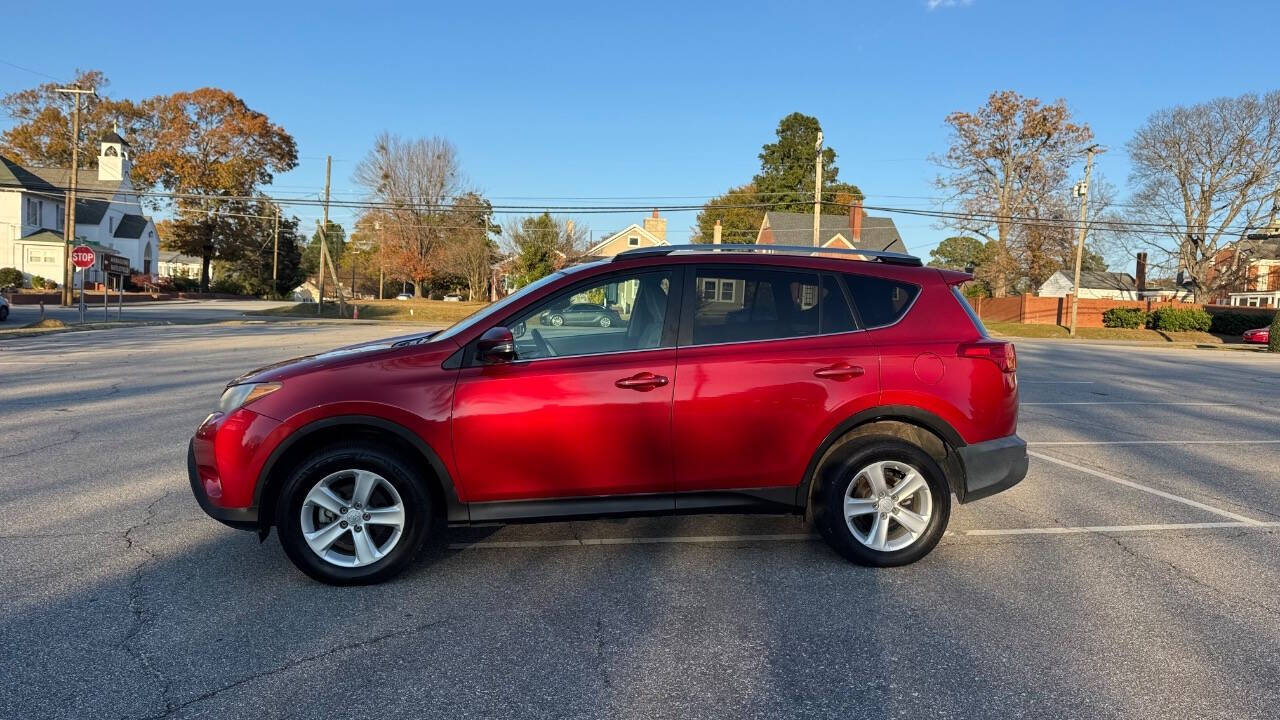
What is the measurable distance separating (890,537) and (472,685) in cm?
259


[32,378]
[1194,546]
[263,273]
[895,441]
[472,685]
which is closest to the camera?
[472,685]

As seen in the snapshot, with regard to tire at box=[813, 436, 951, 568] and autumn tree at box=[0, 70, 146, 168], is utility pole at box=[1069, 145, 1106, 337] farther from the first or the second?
autumn tree at box=[0, 70, 146, 168]

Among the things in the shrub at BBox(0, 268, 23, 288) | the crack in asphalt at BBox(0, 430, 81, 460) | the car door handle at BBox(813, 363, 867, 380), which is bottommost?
the crack in asphalt at BBox(0, 430, 81, 460)

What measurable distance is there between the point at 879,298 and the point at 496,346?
88.6 inches

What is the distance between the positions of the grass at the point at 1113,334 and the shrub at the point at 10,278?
173 ft

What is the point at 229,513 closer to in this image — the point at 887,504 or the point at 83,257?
the point at 887,504

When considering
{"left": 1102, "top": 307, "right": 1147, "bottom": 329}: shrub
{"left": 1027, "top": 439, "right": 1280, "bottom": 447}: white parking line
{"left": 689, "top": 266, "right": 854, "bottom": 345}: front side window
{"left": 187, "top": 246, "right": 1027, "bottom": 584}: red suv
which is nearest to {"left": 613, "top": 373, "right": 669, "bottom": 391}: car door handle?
{"left": 187, "top": 246, "right": 1027, "bottom": 584}: red suv

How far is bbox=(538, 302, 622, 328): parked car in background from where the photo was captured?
4.49 metres

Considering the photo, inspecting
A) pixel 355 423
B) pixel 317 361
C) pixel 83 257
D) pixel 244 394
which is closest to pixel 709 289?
pixel 355 423

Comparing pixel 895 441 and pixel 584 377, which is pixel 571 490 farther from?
pixel 895 441

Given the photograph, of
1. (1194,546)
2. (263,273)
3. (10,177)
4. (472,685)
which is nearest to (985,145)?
(1194,546)

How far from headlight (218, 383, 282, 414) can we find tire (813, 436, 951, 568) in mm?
3056

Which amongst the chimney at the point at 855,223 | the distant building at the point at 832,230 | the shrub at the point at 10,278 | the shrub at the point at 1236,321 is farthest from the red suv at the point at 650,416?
the shrub at the point at 10,278

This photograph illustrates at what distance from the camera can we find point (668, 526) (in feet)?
17.6
